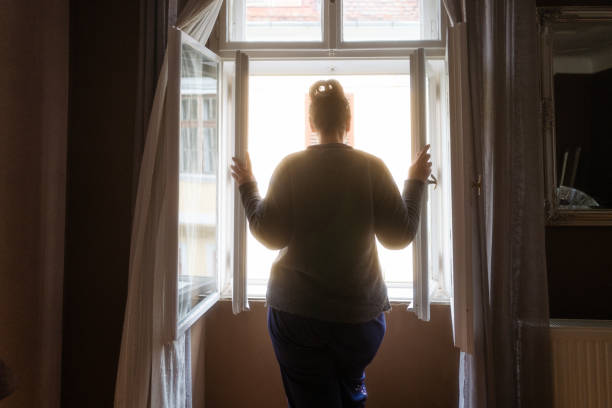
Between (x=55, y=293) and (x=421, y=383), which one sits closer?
(x=55, y=293)

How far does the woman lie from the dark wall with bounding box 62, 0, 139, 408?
889 millimetres

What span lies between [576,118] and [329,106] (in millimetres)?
1267

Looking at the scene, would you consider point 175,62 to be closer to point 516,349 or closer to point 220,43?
point 220,43

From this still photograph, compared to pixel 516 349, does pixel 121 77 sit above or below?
above

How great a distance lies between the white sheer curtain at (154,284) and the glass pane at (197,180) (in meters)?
0.06

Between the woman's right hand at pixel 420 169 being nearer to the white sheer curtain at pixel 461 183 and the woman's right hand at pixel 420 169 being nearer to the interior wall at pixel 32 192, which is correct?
the white sheer curtain at pixel 461 183

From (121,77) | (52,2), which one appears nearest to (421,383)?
(121,77)

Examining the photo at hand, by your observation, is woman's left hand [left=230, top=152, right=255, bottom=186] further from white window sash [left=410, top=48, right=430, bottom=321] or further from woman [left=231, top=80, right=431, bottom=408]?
white window sash [left=410, top=48, right=430, bottom=321]

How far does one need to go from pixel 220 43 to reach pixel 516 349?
76.2 inches

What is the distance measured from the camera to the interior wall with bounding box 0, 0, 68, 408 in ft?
4.30

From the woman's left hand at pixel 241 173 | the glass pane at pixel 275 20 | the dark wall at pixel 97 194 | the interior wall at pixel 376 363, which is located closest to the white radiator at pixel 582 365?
the interior wall at pixel 376 363

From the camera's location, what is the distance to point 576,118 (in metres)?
1.72

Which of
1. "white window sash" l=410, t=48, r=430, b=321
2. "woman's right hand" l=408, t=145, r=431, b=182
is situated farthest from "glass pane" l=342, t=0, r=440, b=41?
"woman's right hand" l=408, t=145, r=431, b=182

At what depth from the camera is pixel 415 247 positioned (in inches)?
62.7
